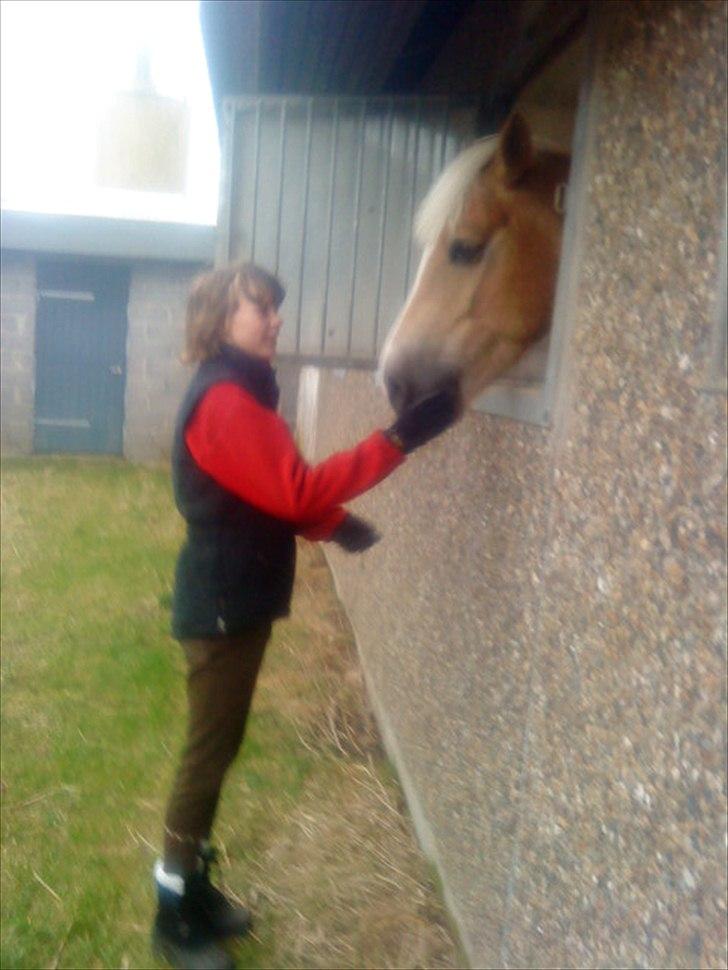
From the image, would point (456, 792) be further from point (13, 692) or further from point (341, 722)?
point (13, 692)

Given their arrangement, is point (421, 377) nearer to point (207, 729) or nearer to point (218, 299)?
point (218, 299)

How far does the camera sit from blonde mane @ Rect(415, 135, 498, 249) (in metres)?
2.09

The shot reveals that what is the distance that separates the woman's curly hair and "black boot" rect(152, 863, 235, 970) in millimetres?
1402

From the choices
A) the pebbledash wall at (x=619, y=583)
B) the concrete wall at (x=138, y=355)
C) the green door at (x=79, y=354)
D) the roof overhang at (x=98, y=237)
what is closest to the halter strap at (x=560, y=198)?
the pebbledash wall at (x=619, y=583)

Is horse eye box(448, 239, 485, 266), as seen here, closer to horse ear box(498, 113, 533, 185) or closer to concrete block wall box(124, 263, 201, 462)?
horse ear box(498, 113, 533, 185)

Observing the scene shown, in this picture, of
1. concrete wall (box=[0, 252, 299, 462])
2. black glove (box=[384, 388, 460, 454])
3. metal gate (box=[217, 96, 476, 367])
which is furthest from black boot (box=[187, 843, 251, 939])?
concrete wall (box=[0, 252, 299, 462])

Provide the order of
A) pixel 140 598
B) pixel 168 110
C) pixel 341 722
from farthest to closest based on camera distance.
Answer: pixel 168 110 → pixel 140 598 → pixel 341 722

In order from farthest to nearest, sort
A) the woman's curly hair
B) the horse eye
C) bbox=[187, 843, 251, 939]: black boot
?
1. bbox=[187, 843, 251, 939]: black boot
2. the woman's curly hair
3. the horse eye

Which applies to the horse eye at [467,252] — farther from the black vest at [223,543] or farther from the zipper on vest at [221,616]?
the zipper on vest at [221,616]

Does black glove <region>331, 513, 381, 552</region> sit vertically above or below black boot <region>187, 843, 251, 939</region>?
above

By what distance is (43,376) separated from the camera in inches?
410

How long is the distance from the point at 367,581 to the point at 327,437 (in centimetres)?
279

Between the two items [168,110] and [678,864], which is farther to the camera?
[168,110]

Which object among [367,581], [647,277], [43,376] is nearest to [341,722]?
[367,581]
